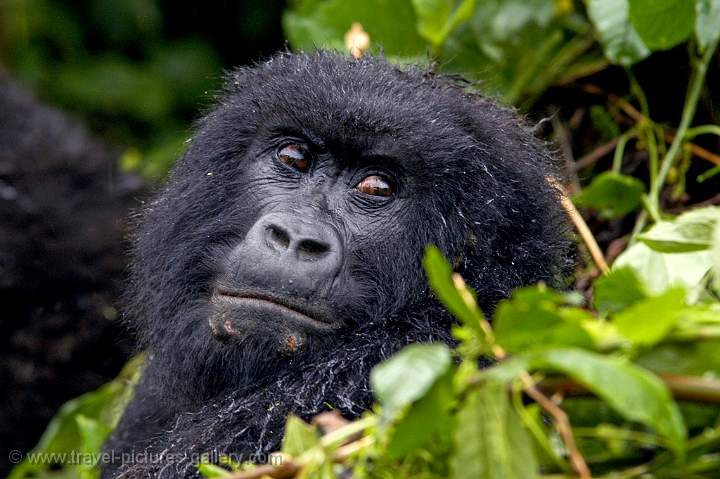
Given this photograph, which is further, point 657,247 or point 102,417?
point 102,417

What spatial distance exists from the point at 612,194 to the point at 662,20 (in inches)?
22.1

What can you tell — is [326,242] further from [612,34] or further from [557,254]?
[612,34]

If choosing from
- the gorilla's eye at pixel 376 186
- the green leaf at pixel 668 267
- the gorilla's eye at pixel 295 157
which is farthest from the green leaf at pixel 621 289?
the gorilla's eye at pixel 295 157

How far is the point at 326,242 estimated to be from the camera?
2.28 metres

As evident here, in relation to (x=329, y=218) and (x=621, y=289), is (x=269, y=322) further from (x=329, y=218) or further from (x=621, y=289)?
(x=621, y=289)

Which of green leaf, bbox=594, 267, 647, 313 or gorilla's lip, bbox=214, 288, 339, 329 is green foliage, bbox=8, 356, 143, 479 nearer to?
gorilla's lip, bbox=214, 288, 339, 329

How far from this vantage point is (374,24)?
3.84 metres

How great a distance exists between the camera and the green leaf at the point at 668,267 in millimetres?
2186

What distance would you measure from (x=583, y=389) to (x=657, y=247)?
0.66 m

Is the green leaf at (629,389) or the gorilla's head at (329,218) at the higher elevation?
the gorilla's head at (329,218)

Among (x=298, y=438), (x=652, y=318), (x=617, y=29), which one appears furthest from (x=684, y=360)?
(x=617, y=29)

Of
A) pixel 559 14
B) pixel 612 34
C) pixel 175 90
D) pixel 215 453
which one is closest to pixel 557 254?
pixel 612 34

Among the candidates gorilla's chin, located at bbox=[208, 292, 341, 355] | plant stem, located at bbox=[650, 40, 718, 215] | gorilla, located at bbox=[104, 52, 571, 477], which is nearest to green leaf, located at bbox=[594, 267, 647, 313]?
gorilla, located at bbox=[104, 52, 571, 477]

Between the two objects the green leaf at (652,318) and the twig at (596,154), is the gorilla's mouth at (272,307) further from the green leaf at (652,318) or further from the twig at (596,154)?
the twig at (596,154)
